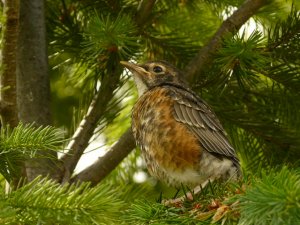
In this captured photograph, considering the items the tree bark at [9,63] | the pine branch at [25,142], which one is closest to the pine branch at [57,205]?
the pine branch at [25,142]

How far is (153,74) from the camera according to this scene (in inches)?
195

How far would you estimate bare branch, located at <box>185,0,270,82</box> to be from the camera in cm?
436

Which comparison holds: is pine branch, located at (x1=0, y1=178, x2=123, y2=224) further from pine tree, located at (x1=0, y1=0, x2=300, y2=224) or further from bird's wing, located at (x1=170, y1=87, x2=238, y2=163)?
bird's wing, located at (x1=170, y1=87, x2=238, y2=163)

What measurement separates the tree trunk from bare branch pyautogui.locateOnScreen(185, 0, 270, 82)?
0.98 m

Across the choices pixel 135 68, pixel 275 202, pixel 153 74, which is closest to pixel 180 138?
pixel 135 68

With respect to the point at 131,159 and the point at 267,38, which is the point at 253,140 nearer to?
the point at 267,38

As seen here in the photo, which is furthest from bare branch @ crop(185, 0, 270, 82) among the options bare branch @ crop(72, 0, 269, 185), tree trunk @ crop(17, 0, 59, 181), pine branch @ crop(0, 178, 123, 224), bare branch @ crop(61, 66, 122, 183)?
pine branch @ crop(0, 178, 123, 224)

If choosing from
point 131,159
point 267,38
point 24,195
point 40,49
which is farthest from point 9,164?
point 131,159

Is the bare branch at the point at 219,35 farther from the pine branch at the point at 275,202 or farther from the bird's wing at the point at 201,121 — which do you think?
the pine branch at the point at 275,202

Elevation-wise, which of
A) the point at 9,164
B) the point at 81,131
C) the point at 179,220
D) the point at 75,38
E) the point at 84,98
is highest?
the point at 75,38

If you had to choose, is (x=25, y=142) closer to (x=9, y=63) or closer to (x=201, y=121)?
(x=9, y=63)

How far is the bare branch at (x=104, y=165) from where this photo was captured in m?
4.30

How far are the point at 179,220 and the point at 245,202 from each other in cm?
49

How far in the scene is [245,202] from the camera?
91.2 inches
